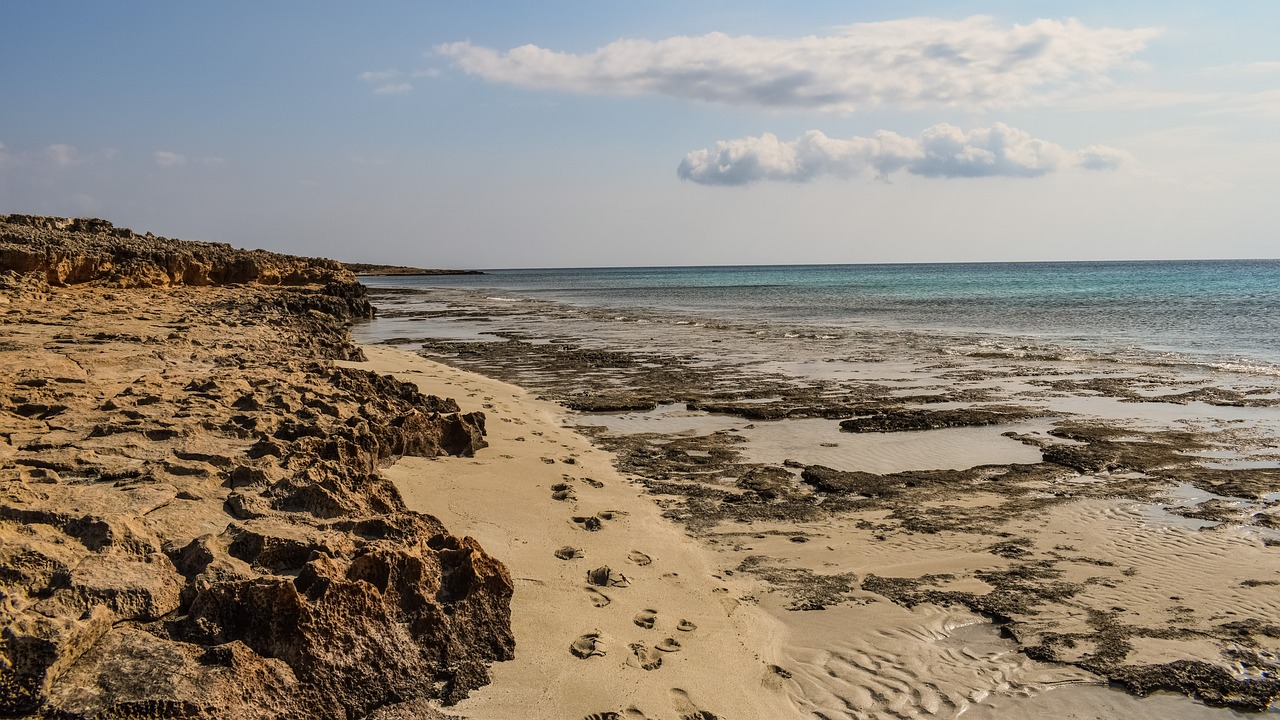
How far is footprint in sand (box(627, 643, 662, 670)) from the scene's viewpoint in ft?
13.0

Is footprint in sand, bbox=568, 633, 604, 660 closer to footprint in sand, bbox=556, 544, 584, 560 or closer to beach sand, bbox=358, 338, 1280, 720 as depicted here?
beach sand, bbox=358, 338, 1280, 720

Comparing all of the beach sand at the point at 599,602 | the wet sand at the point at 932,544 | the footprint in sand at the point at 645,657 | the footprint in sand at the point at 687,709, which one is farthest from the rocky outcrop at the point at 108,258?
the footprint in sand at the point at 687,709

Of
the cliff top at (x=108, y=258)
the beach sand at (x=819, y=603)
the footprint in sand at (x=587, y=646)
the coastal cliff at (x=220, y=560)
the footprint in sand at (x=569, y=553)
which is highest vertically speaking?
the cliff top at (x=108, y=258)

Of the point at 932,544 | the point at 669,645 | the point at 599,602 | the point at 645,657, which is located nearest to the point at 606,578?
the point at 599,602

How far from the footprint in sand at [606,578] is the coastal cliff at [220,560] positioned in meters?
1.06

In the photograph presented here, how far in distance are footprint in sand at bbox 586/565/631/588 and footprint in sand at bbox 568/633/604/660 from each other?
0.74m

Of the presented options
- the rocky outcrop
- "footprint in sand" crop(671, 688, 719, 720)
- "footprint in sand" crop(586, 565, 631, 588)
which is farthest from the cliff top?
"footprint in sand" crop(671, 688, 719, 720)

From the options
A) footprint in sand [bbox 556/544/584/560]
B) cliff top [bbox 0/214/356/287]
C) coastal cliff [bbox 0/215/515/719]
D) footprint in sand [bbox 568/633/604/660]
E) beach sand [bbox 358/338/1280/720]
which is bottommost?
beach sand [bbox 358/338/1280/720]

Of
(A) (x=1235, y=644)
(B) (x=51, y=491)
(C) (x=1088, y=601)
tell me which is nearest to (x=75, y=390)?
(B) (x=51, y=491)

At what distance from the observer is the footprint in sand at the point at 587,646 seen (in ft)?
13.0

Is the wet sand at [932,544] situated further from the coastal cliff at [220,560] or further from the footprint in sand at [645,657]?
the coastal cliff at [220,560]

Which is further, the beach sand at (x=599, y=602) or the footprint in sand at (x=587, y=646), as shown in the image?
the footprint in sand at (x=587, y=646)

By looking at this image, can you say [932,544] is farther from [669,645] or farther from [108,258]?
[108,258]

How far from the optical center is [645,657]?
405 centimetres
